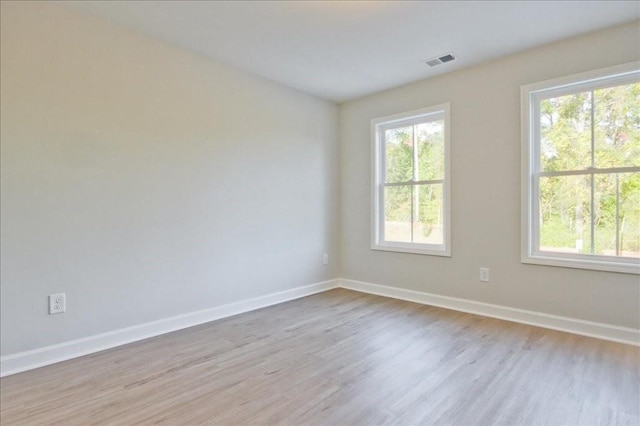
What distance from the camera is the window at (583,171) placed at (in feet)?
8.63

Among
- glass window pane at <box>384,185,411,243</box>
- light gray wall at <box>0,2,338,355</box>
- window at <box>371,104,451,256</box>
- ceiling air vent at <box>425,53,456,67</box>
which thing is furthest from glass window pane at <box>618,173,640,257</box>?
light gray wall at <box>0,2,338,355</box>

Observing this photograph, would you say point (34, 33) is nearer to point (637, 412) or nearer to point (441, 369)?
point (441, 369)

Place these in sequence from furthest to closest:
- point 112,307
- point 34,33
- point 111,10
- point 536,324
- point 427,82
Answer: point 427,82
point 536,324
point 112,307
point 111,10
point 34,33

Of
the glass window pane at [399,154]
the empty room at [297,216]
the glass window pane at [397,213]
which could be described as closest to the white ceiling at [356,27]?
the empty room at [297,216]

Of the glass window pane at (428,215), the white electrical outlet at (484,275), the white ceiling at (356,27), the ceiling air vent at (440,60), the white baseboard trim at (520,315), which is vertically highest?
the white ceiling at (356,27)

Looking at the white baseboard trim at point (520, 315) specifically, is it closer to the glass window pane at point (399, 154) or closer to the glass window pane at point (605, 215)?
the glass window pane at point (605, 215)

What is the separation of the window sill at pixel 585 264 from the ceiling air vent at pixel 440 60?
6.33ft

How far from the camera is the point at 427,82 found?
3639 millimetres

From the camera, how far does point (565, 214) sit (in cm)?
291

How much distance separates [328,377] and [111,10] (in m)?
2.88

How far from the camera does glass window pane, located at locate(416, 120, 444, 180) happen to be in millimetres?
3643

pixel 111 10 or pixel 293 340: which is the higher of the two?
pixel 111 10

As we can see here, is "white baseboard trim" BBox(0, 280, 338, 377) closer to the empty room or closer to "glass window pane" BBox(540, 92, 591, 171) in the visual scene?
the empty room

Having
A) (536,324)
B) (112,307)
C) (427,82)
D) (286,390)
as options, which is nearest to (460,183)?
(427,82)
